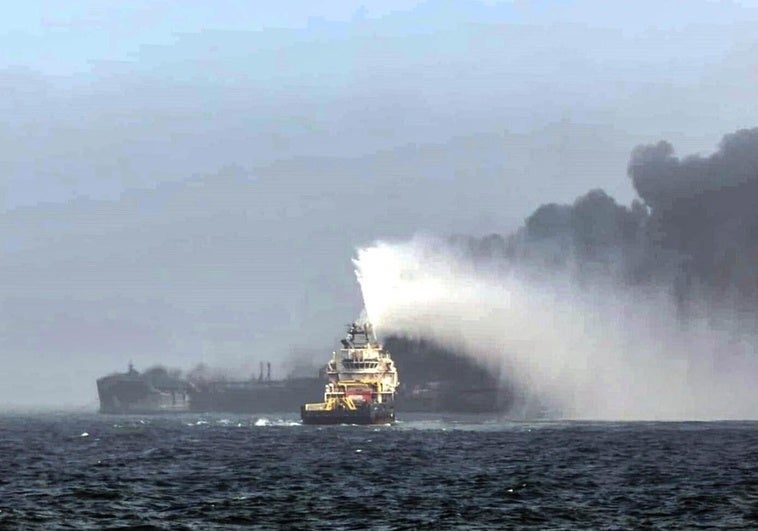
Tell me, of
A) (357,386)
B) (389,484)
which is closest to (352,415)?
(357,386)

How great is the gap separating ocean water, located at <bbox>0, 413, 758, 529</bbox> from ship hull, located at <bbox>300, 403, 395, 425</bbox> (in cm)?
3781

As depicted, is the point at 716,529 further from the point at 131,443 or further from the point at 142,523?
the point at 131,443

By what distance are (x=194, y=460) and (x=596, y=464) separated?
1264 inches

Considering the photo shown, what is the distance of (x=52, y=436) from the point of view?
179 meters

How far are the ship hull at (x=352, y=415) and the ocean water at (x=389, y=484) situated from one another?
3781 centimetres

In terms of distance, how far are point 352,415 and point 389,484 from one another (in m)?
95.0

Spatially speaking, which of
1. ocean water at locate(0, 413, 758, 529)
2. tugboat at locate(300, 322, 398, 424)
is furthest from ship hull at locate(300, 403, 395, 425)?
ocean water at locate(0, 413, 758, 529)

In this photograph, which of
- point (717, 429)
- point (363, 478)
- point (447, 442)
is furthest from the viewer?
point (717, 429)

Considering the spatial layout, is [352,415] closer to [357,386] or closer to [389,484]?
[357,386]

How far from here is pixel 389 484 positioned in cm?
8556

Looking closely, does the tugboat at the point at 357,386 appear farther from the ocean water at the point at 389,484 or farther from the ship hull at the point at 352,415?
the ocean water at the point at 389,484

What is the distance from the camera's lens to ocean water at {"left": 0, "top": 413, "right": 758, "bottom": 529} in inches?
2638

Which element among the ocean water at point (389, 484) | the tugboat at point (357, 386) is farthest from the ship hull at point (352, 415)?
the ocean water at point (389, 484)

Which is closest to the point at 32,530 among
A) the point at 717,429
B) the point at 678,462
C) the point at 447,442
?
the point at 678,462
